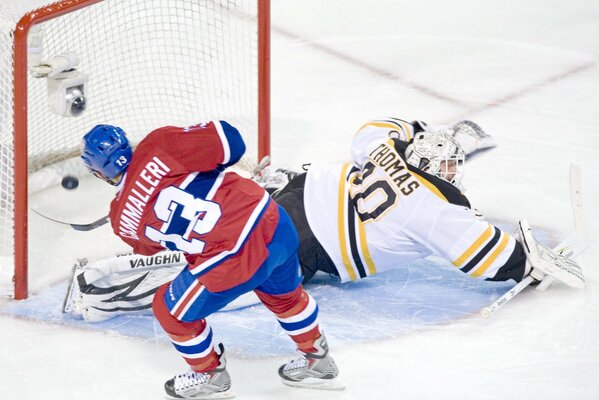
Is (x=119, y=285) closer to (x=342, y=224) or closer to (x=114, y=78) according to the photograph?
(x=342, y=224)

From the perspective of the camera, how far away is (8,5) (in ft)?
12.7

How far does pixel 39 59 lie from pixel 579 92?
Result: 2428 millimetres

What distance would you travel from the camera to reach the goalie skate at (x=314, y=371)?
10.9 feet

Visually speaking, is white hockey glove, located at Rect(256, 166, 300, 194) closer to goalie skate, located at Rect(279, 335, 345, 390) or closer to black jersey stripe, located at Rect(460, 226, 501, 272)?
black jersey stripe, located at Rect(460, 226, 501, 272)

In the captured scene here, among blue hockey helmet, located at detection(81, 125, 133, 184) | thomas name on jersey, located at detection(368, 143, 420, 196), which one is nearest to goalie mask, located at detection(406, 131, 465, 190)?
thomas name on jersey, located at detection(368, 143, 420, 196)

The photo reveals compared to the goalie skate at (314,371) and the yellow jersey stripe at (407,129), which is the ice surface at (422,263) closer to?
the goalie skate at (314,371)

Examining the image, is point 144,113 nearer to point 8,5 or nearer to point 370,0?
point 8,5

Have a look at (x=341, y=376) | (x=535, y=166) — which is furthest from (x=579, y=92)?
(x=341, y=376)

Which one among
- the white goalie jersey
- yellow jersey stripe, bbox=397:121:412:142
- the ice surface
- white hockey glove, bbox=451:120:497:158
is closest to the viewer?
the ice surface

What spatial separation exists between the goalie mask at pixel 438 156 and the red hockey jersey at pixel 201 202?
728mm

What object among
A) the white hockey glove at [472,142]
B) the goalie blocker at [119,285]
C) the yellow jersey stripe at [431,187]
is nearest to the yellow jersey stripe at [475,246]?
the yellow jersey stripe at [431,187]

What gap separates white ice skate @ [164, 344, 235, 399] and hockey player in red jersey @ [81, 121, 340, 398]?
5.1 inches

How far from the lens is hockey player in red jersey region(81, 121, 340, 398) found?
9.89ft

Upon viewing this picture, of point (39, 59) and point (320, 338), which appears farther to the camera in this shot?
point (39, 59)
